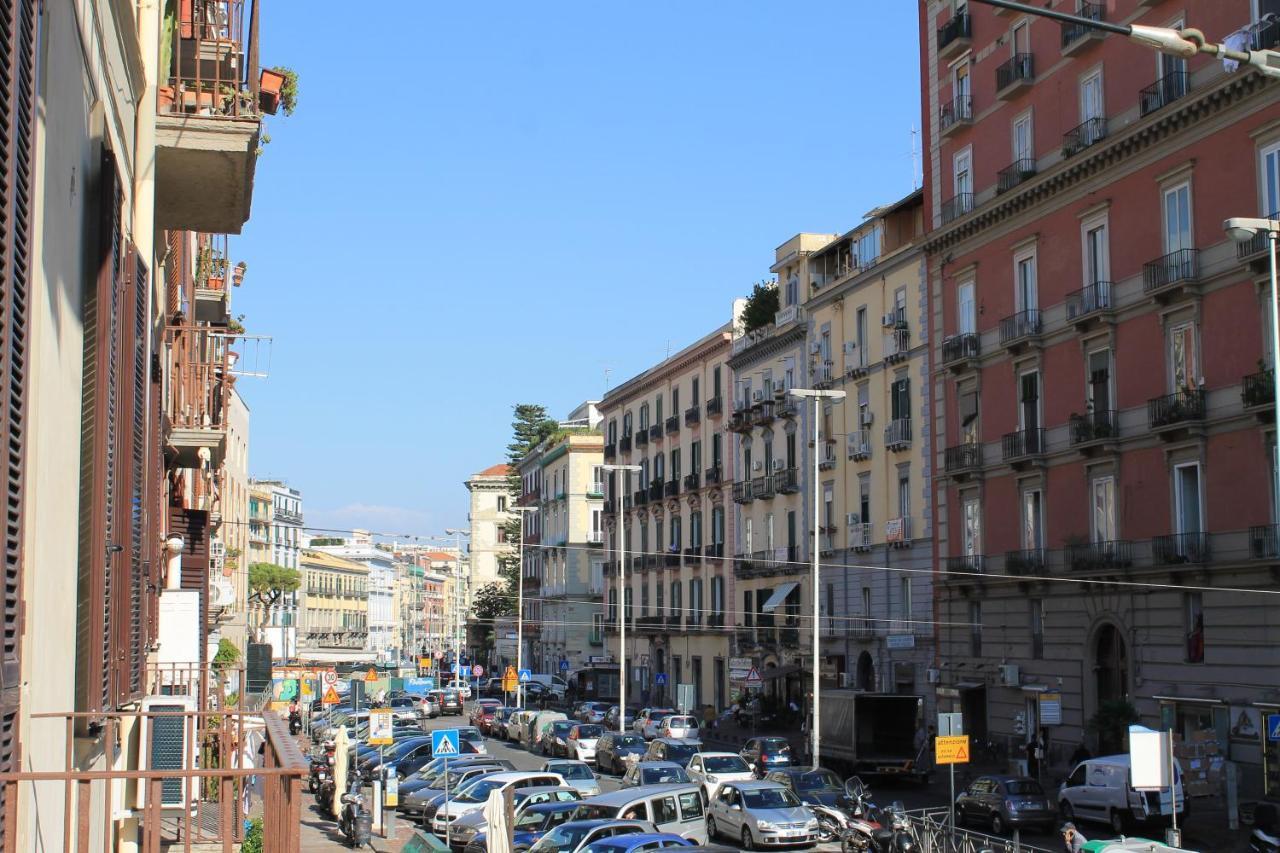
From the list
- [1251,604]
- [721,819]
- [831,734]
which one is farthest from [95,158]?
[831,734]

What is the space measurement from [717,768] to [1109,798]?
10500 mm

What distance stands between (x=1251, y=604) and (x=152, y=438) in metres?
29.8

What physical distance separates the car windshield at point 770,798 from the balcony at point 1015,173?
912 inches

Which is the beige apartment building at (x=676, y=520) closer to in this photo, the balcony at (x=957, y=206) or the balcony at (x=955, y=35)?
the balcony at (x=957, y=206)

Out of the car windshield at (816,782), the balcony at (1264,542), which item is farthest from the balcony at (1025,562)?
the car windshield at (816,782)

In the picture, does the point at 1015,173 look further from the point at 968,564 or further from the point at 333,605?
the point at 333,605

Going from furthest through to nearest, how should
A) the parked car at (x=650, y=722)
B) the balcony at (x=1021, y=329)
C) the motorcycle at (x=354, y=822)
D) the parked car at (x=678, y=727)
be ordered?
the parked car at (x=650, y=722) < the parked car at (x=678, y=727) < the balcony at (x=1021, y=329) < the motorcycle at (x=354, y=822)

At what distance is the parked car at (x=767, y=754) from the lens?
4503 cm

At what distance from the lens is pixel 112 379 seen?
1012 cm

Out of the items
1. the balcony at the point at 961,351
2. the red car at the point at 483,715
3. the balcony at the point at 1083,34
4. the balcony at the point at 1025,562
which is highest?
the balcony at the point at 1083,34

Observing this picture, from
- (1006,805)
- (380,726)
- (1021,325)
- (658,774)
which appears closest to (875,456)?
(1021,325)

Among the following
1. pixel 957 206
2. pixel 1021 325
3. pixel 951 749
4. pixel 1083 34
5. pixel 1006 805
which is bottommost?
pixel 1006 805

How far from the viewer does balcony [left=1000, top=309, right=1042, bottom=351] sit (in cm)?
4697

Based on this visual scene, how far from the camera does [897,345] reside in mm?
56781
